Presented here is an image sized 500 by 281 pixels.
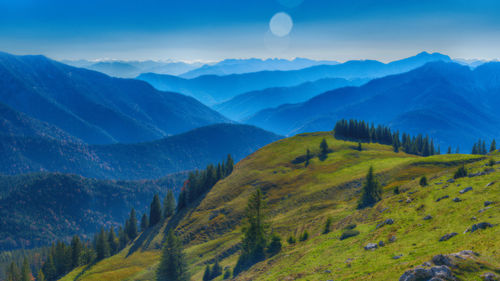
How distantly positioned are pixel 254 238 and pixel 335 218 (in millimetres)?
17298

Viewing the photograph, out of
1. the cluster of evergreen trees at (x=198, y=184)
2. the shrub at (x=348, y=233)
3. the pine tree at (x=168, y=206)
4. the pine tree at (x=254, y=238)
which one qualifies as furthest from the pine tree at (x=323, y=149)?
the shrub at (x=348, y=233)

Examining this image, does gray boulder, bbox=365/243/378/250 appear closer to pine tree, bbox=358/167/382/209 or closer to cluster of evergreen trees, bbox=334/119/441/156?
pine tree, bbox=358/167/382/209

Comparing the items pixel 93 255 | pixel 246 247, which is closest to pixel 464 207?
pixel 246 247

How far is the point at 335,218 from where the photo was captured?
60562 mm

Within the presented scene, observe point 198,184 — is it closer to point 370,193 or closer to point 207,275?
point 207,275

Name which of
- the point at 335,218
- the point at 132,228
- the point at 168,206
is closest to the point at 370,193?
the point at 335,218

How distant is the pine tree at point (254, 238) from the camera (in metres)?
57.7

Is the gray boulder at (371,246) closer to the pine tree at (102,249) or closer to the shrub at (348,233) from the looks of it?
the shrub at (348,233)

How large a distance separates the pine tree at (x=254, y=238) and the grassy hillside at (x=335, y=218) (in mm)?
4770

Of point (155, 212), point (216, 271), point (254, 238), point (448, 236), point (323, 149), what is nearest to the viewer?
point (448, 236)

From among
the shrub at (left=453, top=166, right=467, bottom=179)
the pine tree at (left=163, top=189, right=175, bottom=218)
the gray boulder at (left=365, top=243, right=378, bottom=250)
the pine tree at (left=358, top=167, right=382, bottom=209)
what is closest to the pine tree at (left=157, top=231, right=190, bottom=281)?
the pine tree at (left=358, top=167, right=382, bottom=209)

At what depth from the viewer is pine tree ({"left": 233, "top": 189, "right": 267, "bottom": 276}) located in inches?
2272

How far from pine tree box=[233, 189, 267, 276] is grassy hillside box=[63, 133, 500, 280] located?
477 cm

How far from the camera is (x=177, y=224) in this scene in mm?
108125
